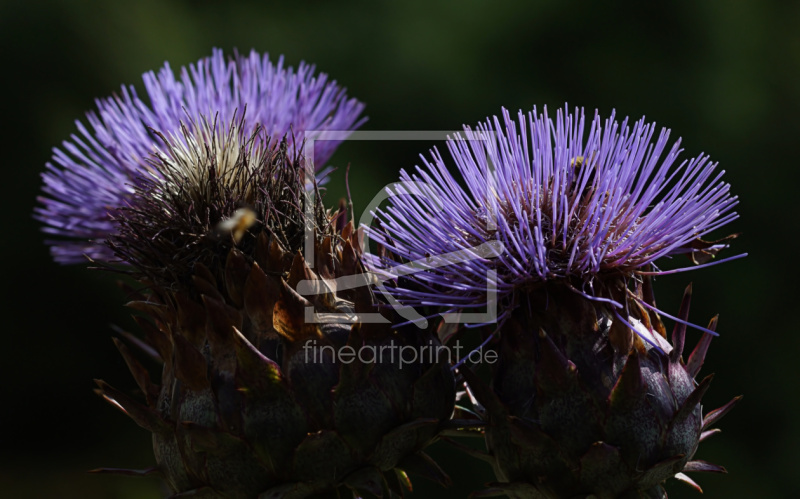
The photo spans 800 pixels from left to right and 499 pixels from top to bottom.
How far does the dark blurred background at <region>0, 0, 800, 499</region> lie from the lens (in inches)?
122

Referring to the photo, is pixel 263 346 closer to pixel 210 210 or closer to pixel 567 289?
pixel 210 210

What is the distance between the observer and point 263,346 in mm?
1134

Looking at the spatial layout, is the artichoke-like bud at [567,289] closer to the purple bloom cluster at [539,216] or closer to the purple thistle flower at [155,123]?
the purple bloom cluster at [539,216]

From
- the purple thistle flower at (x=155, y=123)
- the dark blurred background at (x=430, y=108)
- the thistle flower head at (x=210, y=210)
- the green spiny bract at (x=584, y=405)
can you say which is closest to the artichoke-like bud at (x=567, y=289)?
the green spiny bract at (x=584, y=405)

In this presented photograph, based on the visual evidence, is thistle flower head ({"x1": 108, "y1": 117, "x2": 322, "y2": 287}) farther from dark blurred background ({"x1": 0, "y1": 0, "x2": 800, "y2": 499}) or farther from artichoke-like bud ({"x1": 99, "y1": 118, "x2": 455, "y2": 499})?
dark blurred background ({"x1": 0, "y1": 0, "x2": 800, "y2": 499})

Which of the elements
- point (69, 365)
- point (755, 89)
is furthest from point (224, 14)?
point (755, 89)

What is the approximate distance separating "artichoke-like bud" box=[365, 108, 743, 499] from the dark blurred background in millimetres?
1871

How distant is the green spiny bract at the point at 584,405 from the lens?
1.06m

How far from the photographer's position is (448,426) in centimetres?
117

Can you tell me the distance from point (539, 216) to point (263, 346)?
1.41ft

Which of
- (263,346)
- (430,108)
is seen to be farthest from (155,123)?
(430,108)

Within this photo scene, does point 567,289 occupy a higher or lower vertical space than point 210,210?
lower

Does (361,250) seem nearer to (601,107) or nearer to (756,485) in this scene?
(601,107)

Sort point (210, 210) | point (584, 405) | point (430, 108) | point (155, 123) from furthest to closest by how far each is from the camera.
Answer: point (430, 108) → point (155, 123) → point (210, 210) → point (584, 405)
